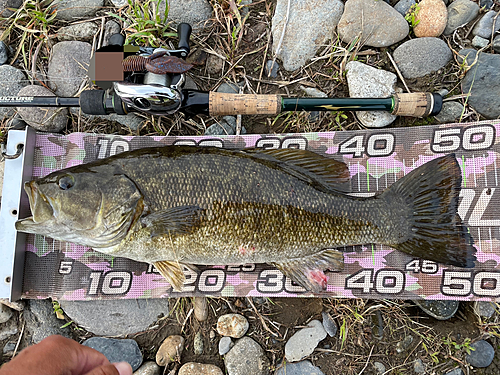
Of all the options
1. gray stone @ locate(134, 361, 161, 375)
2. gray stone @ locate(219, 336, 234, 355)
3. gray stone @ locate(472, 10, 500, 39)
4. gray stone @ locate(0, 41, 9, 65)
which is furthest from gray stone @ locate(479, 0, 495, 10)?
gray stone @ locate(0, 41, 9, 65)

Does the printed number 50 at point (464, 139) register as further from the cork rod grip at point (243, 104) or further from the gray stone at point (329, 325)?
the gray stone at point (329, 325)

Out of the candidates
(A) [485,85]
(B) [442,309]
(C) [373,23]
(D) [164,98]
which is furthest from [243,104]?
(B) [442,309]

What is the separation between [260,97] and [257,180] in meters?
0.93

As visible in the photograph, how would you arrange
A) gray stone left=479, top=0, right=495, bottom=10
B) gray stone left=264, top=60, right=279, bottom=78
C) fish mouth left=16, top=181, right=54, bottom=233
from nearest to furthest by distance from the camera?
fish mouth left=16, top=181, right=54, bottom=233
gray stone left=479, top=0, right=495, bottom=10
gray stone left=264, top=60, right=279, bottom=78

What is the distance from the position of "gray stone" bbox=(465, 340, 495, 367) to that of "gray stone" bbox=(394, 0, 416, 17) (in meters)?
3.45

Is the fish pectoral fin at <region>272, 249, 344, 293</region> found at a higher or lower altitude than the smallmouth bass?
lower

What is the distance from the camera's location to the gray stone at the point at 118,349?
329cm

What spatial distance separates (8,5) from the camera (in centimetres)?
370

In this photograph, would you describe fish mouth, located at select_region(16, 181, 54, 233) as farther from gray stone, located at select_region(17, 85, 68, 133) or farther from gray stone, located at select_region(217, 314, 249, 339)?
gray stone, located at select_region(217, 314, 249, 339)

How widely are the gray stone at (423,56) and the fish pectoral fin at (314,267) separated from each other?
6.83 ft

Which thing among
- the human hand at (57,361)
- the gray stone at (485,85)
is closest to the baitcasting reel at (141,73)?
the human hand at (57,361)

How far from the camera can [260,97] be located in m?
3.29

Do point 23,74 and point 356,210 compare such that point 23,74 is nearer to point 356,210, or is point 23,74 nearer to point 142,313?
point 142,313

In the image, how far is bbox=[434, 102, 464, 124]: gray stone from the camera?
11.2ft
